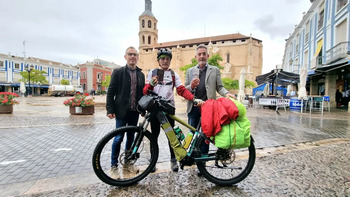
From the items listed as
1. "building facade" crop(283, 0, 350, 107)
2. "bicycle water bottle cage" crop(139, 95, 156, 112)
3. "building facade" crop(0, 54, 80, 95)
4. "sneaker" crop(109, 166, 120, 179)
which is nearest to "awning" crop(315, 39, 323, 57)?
"building facade" crop(283, 0, 350, 107)

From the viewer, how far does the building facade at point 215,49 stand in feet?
157

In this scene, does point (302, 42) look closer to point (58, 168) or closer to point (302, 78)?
point (302, 78)

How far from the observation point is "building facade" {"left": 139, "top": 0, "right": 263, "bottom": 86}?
47781mm

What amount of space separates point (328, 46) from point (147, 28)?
2095 inches

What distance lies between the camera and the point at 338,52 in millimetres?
11781

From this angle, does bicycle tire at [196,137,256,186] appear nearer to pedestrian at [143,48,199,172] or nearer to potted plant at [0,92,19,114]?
pedestrian at [143,48,199,172]

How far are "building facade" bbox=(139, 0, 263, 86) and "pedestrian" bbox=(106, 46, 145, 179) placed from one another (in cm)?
4797

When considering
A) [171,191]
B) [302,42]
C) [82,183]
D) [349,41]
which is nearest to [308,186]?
[171,191]

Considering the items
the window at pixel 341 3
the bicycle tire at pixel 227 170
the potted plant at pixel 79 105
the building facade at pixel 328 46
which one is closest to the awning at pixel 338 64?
the building facade at pixel 328 46

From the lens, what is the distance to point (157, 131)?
2508 millimetres

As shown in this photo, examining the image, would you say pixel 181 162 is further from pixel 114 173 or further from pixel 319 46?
pixel 319 46

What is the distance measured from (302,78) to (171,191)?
11.9 metres

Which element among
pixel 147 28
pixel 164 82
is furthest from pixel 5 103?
pixel 147 28

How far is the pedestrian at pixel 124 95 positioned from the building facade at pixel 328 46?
12.2 meters
